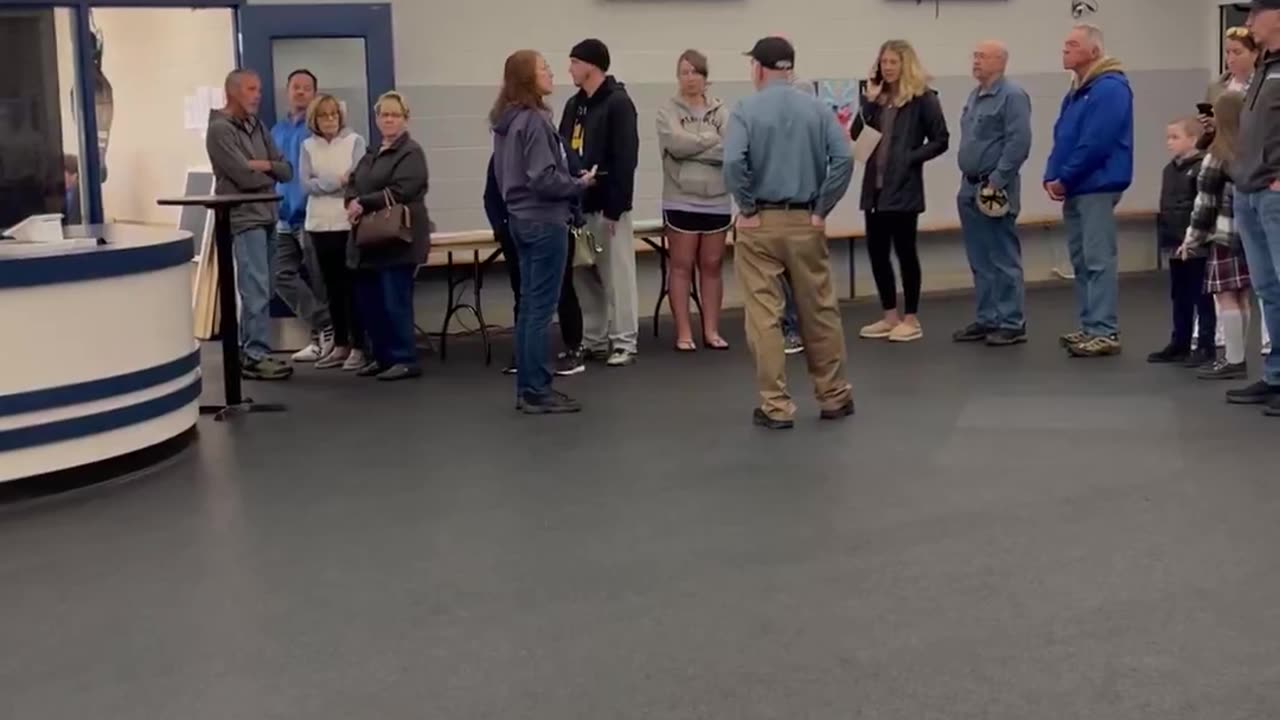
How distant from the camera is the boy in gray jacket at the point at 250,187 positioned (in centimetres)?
840

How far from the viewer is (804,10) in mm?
11078

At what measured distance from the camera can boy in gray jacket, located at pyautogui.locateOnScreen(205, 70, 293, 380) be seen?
8.40 meters

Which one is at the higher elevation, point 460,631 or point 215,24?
point 215,24

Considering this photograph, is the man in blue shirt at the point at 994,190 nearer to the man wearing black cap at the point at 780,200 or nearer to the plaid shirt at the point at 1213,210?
the plaid shirt at the point at 1213,210

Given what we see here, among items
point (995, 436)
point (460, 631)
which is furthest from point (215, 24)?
point (460, 631)

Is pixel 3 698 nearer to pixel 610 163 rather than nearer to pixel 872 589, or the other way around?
pixel 872 589

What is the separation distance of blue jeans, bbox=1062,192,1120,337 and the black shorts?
6.00 feet

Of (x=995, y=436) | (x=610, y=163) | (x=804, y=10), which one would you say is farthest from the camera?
(x=804, y=10)

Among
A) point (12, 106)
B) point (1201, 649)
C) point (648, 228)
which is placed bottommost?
point (1201, 649)

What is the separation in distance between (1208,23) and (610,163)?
6.31 m

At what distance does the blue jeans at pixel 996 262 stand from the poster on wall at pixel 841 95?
2.10m

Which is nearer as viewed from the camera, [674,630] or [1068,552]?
[674,630]

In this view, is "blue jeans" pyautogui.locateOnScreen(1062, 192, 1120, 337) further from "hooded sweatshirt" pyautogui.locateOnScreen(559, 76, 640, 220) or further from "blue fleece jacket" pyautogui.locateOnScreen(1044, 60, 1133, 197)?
"hooded sweatshirt" pyautogui.locateOnScreen(559, 76, 640, 220)

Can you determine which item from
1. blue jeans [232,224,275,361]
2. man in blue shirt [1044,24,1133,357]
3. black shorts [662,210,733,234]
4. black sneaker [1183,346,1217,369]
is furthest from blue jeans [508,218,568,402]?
black sneaker [1183,346,1217,369]
